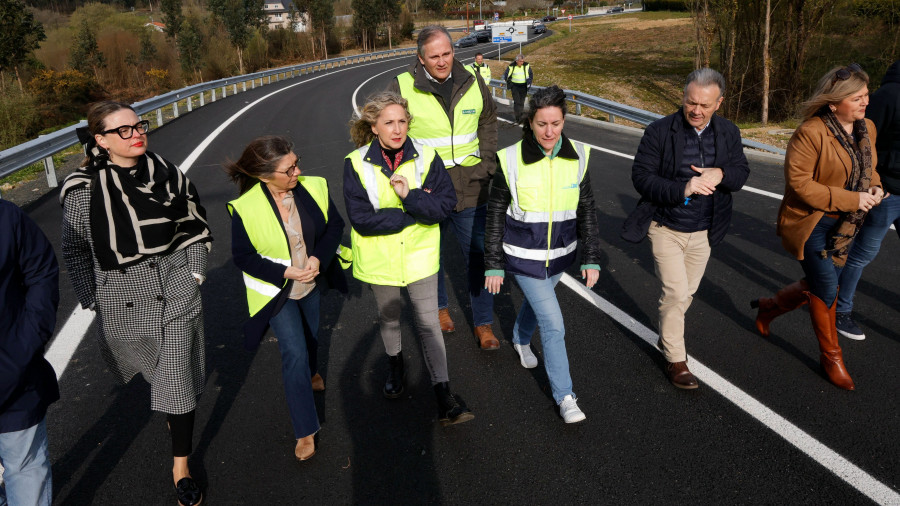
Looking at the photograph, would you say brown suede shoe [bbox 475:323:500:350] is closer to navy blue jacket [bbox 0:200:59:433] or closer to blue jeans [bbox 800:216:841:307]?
blue jeans [bbox 800:216:841:307]

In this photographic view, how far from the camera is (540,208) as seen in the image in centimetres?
366

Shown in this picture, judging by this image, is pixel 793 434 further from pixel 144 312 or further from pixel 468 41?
pixel 468 41

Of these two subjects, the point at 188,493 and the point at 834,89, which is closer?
the point at 188,493

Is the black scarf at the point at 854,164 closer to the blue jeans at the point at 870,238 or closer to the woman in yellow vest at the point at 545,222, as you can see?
the blue jeans at the point at 870,238

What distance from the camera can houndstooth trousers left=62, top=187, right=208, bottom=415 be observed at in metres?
3.08

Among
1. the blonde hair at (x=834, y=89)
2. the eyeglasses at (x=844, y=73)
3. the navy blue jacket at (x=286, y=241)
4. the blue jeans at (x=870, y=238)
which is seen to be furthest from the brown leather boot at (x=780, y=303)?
the navy blue jacket at (x=286, y=241)

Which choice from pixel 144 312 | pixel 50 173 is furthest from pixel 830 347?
pixel 50 173

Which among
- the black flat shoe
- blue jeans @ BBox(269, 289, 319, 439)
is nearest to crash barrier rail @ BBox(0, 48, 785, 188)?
blue jeans @ BBox(269, 289, 319, 439)

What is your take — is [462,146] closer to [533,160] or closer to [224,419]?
[533,160]

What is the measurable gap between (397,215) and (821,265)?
9.20 ft

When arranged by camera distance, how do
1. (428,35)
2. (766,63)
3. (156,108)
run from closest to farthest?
(428,35) → (766,63) → (156,108)

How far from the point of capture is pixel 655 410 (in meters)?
3.77

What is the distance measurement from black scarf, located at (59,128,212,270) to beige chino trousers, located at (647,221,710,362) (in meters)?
2.94

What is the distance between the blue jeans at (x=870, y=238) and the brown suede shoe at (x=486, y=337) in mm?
2631
